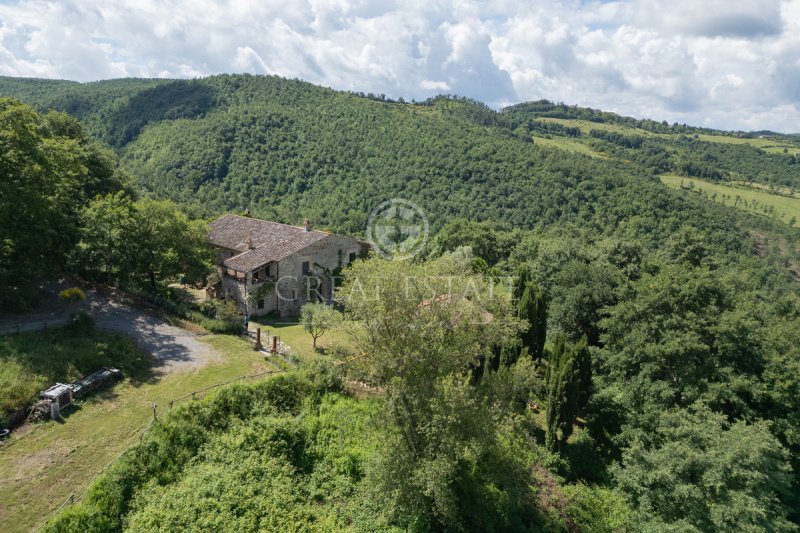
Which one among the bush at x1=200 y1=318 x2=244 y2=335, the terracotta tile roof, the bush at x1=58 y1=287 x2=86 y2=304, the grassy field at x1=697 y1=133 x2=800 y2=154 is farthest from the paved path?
the grassy field at x1=697 y1=133 x2=800 y2=154

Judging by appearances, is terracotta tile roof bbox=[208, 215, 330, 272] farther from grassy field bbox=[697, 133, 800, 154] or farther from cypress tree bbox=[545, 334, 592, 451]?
grassy field bbox=[697, 133, 800, 154]

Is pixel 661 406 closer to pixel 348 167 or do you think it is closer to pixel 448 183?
pixel 448 183

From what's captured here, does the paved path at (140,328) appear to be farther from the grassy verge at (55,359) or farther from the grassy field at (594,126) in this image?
the grassy field at (594,126)

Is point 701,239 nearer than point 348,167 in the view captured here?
Yes

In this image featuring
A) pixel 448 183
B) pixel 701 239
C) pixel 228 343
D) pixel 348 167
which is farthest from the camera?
pixel 348 167

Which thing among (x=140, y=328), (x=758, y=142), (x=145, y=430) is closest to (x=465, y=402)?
(x=145, y=430)

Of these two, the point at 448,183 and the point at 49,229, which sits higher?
the point at 448,183

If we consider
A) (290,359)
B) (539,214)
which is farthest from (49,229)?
(539,214)
